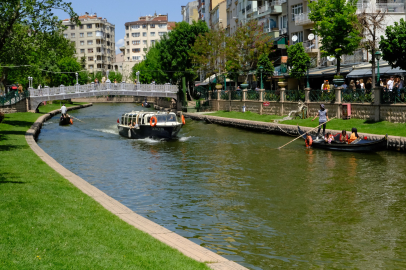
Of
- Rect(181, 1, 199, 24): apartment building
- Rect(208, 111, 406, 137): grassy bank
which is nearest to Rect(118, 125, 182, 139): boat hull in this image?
Rect(208, 111, 406, 137): grassy bank

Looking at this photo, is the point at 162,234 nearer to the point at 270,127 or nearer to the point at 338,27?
the point at 270,127

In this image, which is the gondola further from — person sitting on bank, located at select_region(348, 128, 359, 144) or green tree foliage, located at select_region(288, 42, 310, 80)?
green tree foliage, located at select_region(288, 42, 310, 80)

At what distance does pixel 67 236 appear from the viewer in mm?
10352

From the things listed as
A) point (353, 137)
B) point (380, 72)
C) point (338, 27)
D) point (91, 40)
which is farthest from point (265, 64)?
point (91, 40)

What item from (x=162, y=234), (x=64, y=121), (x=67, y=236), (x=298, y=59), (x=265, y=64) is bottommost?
(x=162, y=234)

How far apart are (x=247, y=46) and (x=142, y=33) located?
126750 mm

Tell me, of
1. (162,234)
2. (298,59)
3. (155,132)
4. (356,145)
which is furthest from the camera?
(298,59)

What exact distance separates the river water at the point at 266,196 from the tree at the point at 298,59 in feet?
51.4

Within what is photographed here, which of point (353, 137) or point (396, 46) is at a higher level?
point (396, 46)

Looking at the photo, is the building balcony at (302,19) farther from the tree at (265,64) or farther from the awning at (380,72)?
the awning at (380,72)

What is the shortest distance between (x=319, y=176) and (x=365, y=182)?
2.11 meters

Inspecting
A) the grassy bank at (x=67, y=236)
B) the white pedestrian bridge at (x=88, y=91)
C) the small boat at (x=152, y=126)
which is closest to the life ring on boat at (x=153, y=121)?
the small boat at (x=152, y=126)

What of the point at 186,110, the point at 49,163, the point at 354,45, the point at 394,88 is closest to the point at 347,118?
the point at 394,88

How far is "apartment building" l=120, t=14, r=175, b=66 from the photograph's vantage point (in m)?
182
